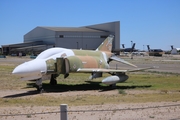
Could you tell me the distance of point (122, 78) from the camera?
69.5ft

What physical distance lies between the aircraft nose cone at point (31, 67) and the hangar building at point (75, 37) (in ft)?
292

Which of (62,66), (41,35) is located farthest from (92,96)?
(41,35)

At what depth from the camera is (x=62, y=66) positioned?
1928 centimetres

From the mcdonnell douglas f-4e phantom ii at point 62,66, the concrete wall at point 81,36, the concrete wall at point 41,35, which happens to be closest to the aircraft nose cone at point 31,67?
the mcdonnell douglas f-4e phantom ii at point 62,66

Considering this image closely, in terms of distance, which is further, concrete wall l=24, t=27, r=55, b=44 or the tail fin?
concrete wall l=24, t=27, r=55, b=44

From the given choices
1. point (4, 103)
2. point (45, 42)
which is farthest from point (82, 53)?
point (45, 42)

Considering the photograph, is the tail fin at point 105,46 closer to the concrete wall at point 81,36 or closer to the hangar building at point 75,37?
the hangar building at point 75,37

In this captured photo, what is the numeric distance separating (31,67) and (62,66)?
9.00ft

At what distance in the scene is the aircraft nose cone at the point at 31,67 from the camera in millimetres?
16625

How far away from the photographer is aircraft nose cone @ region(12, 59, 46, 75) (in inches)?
655

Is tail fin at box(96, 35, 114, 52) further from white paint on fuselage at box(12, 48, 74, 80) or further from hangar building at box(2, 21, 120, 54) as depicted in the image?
hangar building at box(2, 21, 120, 54)

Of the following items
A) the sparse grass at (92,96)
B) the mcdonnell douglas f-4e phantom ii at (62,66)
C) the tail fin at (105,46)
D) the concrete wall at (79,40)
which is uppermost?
the concrete wall at (79,40)

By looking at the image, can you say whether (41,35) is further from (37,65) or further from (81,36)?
(37,65)

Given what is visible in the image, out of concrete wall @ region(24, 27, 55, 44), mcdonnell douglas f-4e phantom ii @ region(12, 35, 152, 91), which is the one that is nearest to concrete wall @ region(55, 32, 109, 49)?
concrete wall @ region(24, 27, 55, 44)
